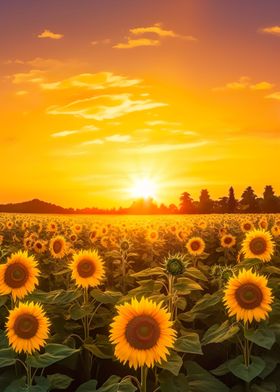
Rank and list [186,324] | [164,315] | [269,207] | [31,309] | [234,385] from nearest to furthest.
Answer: [164,315], [31,309], [234,385], [186,324], [269,207]

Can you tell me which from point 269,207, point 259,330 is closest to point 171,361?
point 259,330

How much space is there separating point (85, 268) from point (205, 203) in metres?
73.5

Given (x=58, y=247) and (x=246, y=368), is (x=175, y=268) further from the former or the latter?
(x=58, y=247)

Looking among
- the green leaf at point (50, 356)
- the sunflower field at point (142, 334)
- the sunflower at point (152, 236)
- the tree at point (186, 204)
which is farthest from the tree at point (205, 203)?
the green leaf at point (50, 356)

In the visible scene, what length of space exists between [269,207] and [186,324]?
67620mm

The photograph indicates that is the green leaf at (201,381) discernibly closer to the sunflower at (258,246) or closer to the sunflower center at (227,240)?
the sunflower at (258,246)

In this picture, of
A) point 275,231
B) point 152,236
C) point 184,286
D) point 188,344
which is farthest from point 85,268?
point 152,236

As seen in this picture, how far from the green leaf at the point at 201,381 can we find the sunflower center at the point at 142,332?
0.90 m

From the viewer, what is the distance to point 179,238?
1611 cm

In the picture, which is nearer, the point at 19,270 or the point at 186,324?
the point at 19,270

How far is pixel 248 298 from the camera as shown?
19.9 ft

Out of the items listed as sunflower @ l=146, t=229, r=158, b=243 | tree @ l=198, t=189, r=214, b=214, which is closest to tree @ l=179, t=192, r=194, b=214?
tree @ l=198, t=189, r=214, b=214

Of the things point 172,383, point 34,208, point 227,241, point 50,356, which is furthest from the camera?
point 34,208

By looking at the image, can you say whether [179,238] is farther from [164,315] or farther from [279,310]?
[164,315]
